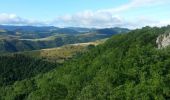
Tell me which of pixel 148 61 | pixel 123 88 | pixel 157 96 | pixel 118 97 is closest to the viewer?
pixel 157 96

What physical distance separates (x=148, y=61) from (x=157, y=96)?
49609mm

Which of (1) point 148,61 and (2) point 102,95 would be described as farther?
(1) point 148,61

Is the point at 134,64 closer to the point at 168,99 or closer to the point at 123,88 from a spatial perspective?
the point at 123,88

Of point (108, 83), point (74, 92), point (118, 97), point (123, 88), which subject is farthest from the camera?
point (74, 92)

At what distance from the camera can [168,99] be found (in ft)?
398

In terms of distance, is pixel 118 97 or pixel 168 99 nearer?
pixel 168 99

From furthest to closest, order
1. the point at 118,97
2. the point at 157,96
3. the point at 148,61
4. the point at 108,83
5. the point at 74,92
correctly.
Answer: the point at 74,92 → the point at 148,61 → the point at 108,83 → the point at 118,97 → the point at 157,96

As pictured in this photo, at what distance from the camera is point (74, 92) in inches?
7411

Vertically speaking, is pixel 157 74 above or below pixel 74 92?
above

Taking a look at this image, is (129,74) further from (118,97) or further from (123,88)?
(118,97)

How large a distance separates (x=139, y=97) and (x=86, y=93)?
24.8 m

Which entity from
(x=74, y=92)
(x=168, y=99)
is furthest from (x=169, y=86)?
(x=74, y=92)

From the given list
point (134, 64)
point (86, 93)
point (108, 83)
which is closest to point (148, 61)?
point (134, 64)

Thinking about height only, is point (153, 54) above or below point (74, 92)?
above
